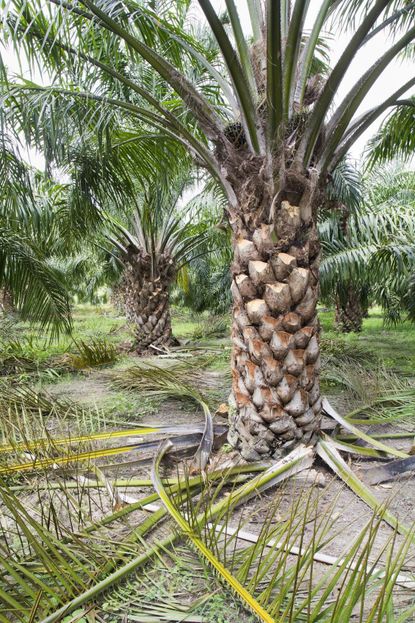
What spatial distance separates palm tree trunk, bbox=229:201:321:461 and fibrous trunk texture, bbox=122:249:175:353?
18.7ft

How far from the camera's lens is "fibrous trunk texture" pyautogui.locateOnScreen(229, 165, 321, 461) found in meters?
2.66

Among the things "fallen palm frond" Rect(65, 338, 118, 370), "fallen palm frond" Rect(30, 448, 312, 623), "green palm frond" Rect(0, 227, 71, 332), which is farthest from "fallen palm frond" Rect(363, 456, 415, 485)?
"fallen palm frond" Rect(65, 338, 118, 370)

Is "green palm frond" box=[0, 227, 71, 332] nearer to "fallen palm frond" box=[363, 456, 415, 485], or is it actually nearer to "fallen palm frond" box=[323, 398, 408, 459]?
"fallen palm frond" box=[323, 398, 408, 459]

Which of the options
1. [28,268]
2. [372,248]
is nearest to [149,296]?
[28,268]

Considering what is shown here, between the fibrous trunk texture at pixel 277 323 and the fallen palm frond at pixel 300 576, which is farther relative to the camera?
the fibrous trunk texture at pixel 277 323

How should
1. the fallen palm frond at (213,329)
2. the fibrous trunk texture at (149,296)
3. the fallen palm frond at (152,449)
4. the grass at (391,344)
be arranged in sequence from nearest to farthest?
the fallen palm frond at (152,449), the grass at (391,344), the fibrous trunk texture at (149,296), the fallen palm frond at (213,329)

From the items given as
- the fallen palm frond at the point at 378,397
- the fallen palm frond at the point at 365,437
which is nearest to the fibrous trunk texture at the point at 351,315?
the fallen palm frond at the point at 378,397

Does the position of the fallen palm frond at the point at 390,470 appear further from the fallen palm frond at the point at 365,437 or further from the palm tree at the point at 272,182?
the palm tree at the point at 272,182

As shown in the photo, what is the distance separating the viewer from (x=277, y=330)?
2.67 m

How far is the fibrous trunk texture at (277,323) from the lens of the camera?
2.66 metres

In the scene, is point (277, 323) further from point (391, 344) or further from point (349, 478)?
point (391, 344)

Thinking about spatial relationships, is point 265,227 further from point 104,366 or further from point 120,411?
point 104,366

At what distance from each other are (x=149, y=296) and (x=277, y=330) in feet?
19.4

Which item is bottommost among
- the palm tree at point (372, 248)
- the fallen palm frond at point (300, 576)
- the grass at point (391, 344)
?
the grass at point (391, 344)
